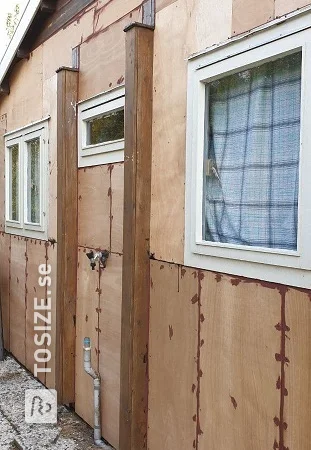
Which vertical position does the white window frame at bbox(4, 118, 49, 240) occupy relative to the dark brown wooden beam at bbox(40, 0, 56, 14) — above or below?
below

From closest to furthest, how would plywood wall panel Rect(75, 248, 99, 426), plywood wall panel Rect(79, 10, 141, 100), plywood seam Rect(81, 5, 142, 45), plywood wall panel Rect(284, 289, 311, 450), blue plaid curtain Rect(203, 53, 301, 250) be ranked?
plywood wall panel Rect(284, 289, 311, 450)
blue plaid curtain Rect(203, 53, 301, 250)
plywood seam Rect(81, 5, 142, 45)
plywood wall panel Rect(79, 10, 141, 100)
plywood wall panel Rect(75, 248, 99, 426)

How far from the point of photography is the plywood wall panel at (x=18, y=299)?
17.0 ft

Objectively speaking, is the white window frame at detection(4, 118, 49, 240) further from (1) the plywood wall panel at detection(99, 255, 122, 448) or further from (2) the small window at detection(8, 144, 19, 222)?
(1) the plywood wall panel at detection(99, 255, 122, 448)

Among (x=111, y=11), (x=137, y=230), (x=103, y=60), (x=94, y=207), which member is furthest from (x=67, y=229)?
(x=111, y=11)

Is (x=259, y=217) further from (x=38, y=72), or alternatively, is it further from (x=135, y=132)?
(x=38, y=72)

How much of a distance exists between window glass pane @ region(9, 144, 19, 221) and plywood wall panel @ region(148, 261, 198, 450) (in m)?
3.01

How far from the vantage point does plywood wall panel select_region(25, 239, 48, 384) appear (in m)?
4.68

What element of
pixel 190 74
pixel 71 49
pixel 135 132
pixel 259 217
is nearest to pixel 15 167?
pixel 71 49

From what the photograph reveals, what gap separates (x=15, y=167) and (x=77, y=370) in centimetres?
258

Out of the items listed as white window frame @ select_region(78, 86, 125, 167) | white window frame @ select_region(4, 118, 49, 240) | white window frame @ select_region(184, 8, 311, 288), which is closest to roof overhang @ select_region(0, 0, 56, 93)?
white window frame @ select_region(4, 118, 49, 240)

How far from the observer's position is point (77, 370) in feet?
13.2

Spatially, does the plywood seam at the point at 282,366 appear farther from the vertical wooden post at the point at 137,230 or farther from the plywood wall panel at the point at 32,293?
the plywood wall panel at the point at 32,293

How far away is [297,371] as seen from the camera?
1979 mm

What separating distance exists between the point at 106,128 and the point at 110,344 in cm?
155
